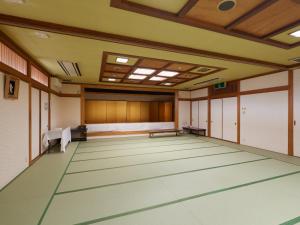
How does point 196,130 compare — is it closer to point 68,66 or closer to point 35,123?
point 68,66

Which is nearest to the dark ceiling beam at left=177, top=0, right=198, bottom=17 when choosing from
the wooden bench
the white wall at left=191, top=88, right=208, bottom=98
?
the white wall at left=191, top=88, right=208, bottom=98

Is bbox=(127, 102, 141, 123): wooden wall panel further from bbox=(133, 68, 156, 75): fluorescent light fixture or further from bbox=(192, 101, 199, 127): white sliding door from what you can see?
bbox=(133, 68, 156, 75): fluorescent light fixture

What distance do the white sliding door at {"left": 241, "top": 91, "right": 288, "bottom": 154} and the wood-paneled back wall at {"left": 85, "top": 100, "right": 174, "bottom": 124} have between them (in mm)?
4735

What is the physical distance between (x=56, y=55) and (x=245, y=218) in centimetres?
458

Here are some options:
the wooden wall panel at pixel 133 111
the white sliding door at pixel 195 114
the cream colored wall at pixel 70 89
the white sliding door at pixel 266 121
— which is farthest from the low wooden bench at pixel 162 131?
the cream colored wall at pixel 70 89

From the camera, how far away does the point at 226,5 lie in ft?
6.56

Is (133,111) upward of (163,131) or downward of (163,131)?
upward

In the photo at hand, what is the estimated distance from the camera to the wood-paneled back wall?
9.27 meters

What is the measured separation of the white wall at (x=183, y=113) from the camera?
30.4ft

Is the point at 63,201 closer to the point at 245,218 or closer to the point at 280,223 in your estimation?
the point at 245,218

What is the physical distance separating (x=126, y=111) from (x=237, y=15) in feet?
27.0

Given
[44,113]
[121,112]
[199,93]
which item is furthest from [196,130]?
[44,113]

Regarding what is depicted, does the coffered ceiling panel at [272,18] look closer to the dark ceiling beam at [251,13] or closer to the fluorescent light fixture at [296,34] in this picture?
the dark ceiling beam at [251,13]

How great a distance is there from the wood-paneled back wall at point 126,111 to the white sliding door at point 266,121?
15.5ft
